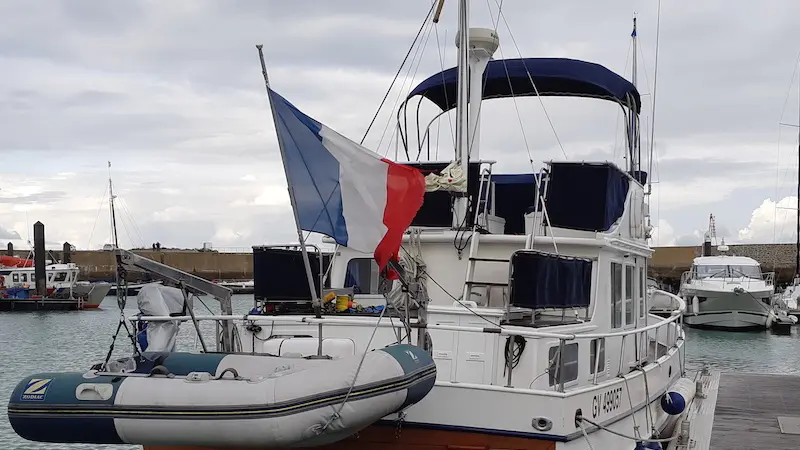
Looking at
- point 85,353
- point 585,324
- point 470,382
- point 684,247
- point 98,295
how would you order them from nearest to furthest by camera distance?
point 470,382 → point 585,324 → point 85,353 → point 98,295 → point 684,247

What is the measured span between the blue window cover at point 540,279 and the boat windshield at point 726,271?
105ft

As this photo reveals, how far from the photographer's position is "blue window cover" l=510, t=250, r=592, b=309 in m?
8.88

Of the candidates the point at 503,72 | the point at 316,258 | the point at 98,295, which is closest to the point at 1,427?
the point at 316,258

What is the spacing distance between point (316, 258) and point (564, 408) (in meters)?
4.29

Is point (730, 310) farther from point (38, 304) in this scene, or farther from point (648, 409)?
point (38, 304)

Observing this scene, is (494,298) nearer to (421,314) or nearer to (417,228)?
(417,228)

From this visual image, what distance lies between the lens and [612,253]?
37.0ft

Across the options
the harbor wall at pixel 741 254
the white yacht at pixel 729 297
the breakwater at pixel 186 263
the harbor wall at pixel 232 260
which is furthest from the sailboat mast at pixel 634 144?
the breakwater at pixel 186 263

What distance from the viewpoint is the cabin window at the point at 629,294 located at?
12156 mm

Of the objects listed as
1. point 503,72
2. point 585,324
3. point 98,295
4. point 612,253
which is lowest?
point 98,295

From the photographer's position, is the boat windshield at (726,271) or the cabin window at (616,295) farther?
the boat windshield at (726,271)

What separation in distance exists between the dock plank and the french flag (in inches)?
298

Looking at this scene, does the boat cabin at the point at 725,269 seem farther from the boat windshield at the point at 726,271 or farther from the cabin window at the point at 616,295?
the cabin window at the point at 616,295

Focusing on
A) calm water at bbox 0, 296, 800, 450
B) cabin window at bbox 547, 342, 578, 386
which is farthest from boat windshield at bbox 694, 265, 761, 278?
cabin window at bbox 547, 342, 578, 386
